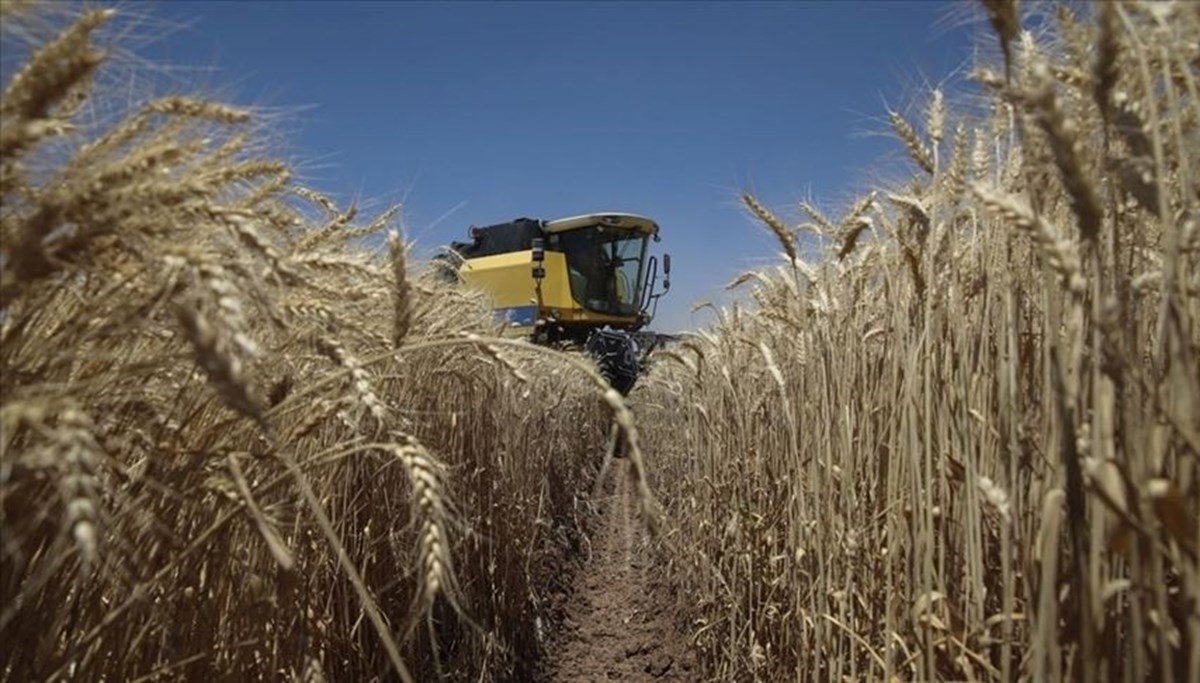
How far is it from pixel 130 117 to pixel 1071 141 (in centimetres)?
106

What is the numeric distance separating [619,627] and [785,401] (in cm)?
281

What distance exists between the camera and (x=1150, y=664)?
100cm

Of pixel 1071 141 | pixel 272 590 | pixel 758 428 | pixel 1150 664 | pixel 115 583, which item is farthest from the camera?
pixel 758 428

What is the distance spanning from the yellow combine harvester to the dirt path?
688 cm

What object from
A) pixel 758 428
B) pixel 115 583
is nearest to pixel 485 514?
pixel 758 428

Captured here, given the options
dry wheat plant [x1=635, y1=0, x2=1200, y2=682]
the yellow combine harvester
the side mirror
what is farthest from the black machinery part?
dry wheat plant [x1=635, y1=0, x2=1200, y2=682]

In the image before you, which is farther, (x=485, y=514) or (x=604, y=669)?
(x=604, y=669)

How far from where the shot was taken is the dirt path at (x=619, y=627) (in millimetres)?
3785

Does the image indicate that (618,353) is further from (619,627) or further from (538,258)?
(619,627)

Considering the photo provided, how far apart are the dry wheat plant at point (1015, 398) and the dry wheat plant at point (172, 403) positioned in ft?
1.65

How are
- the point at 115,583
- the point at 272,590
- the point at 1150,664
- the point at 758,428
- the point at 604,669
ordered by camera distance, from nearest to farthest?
the point at 1150,664 → the point at 115,583 → the point at 272,590 → the point at 758,428 → the point at 604,669

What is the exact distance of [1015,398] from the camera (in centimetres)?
108

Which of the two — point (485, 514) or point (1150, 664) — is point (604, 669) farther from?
point (1150, 664)

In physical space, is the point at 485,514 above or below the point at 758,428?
below
